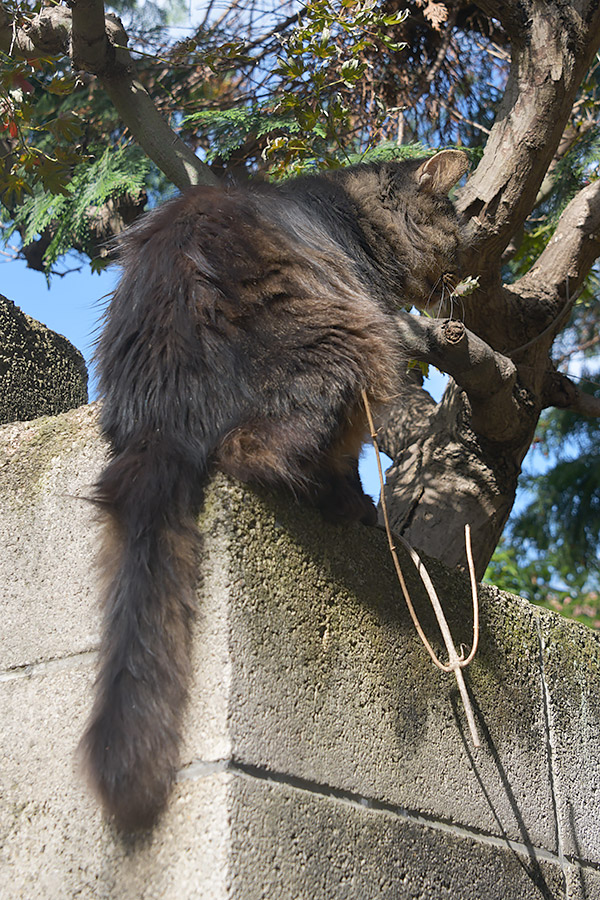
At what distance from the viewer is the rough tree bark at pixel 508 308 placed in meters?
2.98

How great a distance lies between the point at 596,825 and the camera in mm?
2182

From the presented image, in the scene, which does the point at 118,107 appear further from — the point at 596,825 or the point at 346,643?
the point at 596,825

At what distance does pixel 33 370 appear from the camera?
2.35m

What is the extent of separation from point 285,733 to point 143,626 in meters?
0.32

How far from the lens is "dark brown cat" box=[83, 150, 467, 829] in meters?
1.41

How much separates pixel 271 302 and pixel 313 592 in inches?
26.4

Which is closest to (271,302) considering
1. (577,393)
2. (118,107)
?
(118,107)

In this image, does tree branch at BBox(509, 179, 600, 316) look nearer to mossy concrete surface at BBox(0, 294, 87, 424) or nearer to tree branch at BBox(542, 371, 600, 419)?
tree branch at BBox(542, 371, 600, 419)

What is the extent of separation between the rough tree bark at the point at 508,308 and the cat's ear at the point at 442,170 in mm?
91

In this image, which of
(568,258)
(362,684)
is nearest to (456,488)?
(568,258)

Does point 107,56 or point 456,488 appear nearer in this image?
point 107,56

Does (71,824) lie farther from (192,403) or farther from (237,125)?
(237,125)

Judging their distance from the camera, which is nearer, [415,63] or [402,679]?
[402,679]

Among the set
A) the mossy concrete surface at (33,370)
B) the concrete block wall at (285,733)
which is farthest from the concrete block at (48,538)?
the mossy concrete surface at (33,370)
